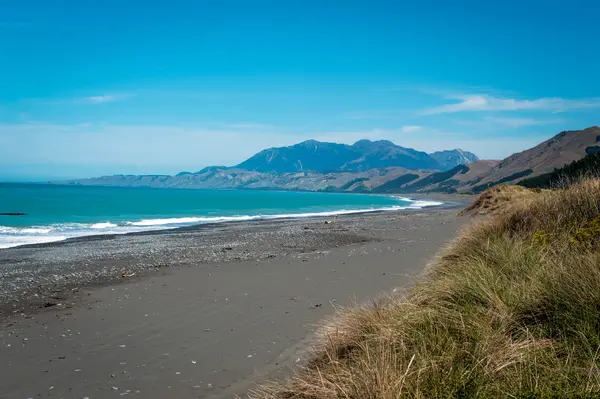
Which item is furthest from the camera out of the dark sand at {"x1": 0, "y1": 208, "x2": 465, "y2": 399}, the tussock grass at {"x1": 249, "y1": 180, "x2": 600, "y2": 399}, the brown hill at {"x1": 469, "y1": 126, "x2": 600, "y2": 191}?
the brown hill at {"x1": 469, "y1": 126, "x2": 600, "y2": 191}

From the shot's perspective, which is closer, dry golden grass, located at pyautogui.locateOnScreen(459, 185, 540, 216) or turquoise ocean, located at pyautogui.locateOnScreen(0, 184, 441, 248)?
dry golden grass, located at pyautogui.locateOnScreen(459, 185, 540, 216)

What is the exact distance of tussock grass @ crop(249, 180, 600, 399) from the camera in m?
3.28

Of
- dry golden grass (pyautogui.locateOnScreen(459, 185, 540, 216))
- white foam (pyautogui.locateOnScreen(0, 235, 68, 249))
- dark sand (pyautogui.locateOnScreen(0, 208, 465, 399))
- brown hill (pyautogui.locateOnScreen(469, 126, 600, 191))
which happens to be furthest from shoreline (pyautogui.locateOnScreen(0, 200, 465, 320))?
brown hill (pyautogui.locateOnScreen(469, 126, 600, 191))

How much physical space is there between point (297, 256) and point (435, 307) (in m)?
10.8

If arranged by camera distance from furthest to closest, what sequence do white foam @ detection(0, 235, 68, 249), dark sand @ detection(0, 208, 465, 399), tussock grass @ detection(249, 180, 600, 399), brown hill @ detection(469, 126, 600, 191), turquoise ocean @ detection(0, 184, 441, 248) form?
1. brown hill @ detection(469, 126, 600, 191)
2. turquoise ocean @ detection(0, 184, 441, 248)
3. white foam @ detection(0, 235, 68, 249)
4. dark sand @ detection(0, 208, 465, 399)
5. tussock grass @ detection(249, 180, 600, 399)

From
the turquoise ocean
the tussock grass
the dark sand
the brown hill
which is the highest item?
the brown hill

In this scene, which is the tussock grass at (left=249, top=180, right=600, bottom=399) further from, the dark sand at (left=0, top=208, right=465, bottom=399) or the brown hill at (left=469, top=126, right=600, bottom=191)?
the brown hill at (left=469, top=126, right=600, bottom=191)

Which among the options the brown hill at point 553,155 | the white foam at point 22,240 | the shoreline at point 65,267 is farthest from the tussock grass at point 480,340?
the brown hill at point 553,155

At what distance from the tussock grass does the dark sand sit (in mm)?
1340

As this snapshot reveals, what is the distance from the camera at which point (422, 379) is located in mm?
3363

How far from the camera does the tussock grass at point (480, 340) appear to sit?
3.28m

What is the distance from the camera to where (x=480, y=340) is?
12.8ft

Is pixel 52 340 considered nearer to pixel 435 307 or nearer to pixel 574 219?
pixel 435 307

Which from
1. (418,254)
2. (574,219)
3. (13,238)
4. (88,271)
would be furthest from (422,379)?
(13,238)
